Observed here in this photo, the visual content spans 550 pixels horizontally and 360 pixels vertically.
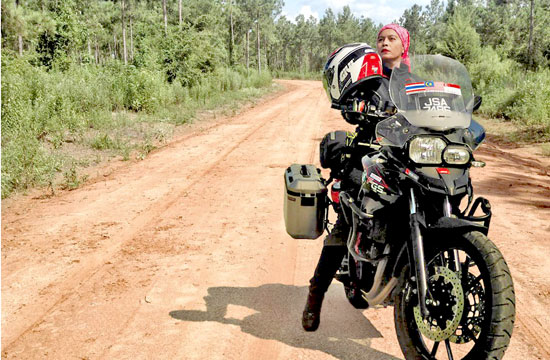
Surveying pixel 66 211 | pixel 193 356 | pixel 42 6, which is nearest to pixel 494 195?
pixel 193 356

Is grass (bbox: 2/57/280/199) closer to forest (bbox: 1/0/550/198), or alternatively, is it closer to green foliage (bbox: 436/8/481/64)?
forest (bbox: 1/0/550/198)

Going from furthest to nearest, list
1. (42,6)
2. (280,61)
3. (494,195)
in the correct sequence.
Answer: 1. (280,61)
2. (42,6)
3. (494,195)

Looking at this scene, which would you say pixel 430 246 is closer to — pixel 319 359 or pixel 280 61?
pixel 319 359

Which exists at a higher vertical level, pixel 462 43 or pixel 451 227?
pixel 462 43

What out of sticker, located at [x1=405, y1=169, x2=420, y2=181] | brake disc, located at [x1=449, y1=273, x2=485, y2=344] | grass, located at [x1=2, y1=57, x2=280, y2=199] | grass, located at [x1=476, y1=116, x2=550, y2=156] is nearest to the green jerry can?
sticker, located at [x1=405, y1=169, x2=420, y2=181]

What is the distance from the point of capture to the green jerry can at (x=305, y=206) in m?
3.07

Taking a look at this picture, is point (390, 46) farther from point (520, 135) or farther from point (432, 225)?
point (520, 135)

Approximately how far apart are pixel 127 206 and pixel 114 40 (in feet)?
220

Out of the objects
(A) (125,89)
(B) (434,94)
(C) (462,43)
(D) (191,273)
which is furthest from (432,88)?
(C) (462,43)

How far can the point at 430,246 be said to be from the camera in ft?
7.49

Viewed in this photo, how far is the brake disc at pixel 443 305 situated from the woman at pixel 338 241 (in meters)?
0.82

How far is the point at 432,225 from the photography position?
2.23 m

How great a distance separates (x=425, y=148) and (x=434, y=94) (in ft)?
1.04

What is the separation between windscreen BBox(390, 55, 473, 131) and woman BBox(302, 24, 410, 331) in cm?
26
